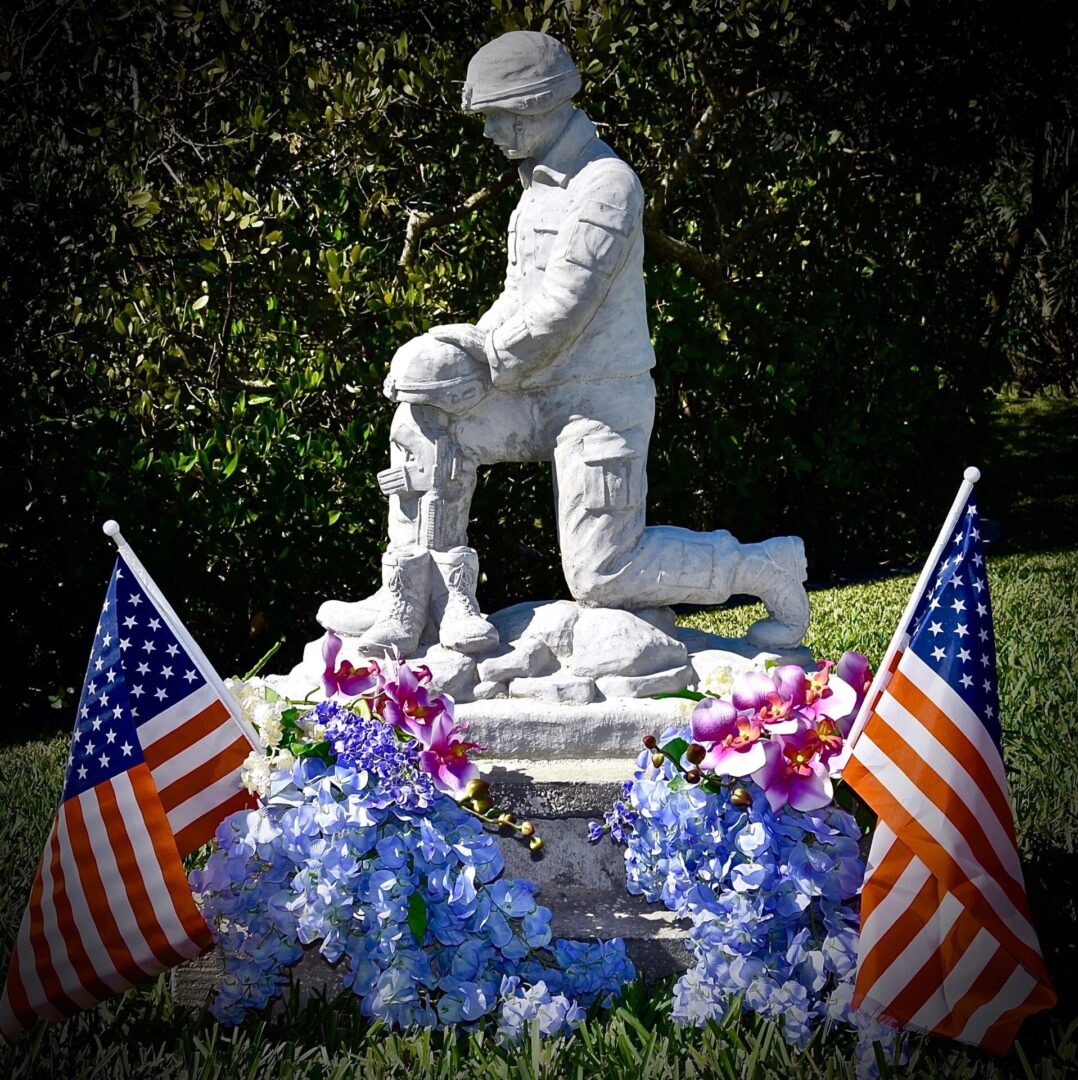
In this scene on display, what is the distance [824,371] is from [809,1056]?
20.9ft

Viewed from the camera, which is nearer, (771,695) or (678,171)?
(771,695)

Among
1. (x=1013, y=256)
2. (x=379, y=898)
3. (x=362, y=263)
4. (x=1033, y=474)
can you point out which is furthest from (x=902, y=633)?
(x=1033, y=474)

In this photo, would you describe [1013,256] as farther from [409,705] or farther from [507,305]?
[409,705]

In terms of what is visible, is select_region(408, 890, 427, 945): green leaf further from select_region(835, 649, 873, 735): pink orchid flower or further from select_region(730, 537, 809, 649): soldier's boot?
select_region(730, 537, 809, 649): soldier's boot

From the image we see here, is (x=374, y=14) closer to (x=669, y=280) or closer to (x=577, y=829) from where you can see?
(x=669, y=280)

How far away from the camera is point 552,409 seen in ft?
14.2

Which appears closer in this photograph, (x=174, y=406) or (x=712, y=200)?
(x=174, y=406)

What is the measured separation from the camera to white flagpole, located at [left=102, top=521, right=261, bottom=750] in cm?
360

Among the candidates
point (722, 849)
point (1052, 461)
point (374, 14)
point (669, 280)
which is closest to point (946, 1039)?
point (722, 849)

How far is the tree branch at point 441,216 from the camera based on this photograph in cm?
756

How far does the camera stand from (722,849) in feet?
11.4

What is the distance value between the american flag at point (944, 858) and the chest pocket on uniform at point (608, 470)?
1193 millimetres

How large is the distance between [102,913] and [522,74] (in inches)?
100

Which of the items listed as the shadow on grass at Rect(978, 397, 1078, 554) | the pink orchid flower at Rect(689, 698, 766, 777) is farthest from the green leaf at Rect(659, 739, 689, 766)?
the shadow on grass at Rect(978, 397, 1078, 554)
